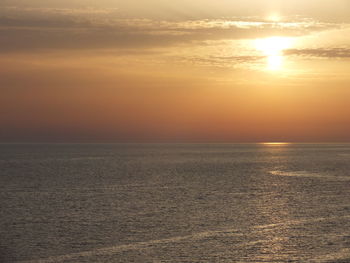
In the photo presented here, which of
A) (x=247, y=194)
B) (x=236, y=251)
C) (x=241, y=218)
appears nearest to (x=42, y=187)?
(x=247, y=194)

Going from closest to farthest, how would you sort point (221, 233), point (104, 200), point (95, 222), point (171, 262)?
point (171, 262)
point (221, 233)
point (95, 222)
point (104, 200)

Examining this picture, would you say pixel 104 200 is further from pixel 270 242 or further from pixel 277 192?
pixel 270 242

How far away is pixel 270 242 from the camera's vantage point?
35.0 metres

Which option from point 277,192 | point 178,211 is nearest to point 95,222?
point 178,211

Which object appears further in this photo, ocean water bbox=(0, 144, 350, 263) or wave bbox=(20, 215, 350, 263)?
ocean water bbox=(0, 144, 350, 263)

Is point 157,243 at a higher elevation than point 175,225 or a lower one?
lower

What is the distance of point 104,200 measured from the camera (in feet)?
198

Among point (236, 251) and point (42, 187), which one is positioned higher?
point (42, 187)

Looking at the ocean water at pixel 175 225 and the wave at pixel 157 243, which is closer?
the wave at pixel 157 243

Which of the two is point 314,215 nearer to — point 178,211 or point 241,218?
point 241,218

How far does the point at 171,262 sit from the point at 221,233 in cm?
900

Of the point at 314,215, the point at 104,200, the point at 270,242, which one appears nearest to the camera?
the point at 270,242

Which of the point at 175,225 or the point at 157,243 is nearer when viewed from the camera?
the point at 157,243

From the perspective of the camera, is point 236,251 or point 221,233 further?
point 221,233
